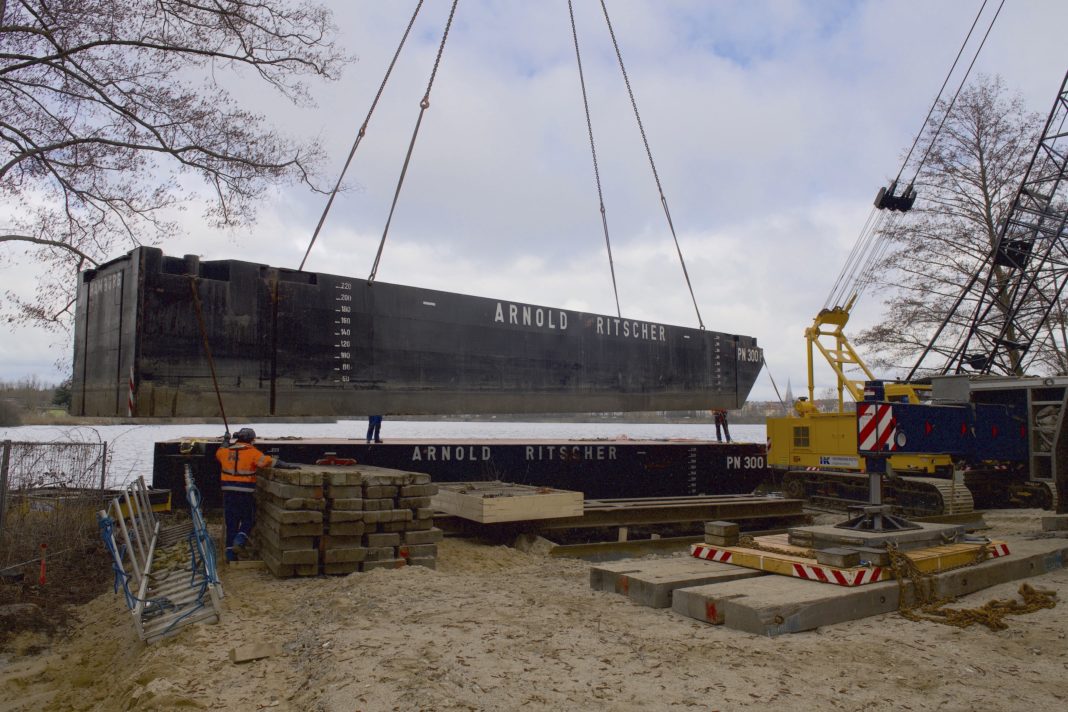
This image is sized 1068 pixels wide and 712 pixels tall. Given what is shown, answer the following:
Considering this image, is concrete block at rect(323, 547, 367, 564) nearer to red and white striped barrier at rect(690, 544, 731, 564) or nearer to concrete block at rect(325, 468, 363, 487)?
concrete block at rect(325, 468, 363, 487)

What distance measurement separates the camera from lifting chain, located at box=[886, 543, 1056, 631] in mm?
6547

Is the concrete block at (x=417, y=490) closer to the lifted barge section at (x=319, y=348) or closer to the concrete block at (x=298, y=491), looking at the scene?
the concrete block at (x=298, y=491)

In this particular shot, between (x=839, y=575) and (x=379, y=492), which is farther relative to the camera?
(x=379, y=492)

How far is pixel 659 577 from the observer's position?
743 centimetres

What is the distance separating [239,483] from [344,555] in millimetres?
2056

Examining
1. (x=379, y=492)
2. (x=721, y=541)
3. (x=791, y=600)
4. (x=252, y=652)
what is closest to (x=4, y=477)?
(x=379, y=492)

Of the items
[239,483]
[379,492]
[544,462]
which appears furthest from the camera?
[544,462]

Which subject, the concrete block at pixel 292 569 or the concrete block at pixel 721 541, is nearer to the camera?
the concrete block at pixel 292 569

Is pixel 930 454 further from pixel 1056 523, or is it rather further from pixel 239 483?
pixel 239 483

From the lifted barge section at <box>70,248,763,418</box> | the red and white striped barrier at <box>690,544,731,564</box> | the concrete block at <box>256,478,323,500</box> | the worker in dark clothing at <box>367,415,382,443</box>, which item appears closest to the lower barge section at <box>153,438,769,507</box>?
the worker in dark clothing at <box>367,415,382,443</box>

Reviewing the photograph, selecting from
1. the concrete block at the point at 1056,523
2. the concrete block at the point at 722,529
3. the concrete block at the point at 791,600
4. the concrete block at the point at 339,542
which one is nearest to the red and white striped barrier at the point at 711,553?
the concrete block at the point at 722,529

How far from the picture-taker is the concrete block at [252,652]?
17.5 feet

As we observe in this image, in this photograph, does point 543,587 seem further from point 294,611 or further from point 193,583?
point 193,583

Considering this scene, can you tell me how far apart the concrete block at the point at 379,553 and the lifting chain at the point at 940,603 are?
5380 millimetres
